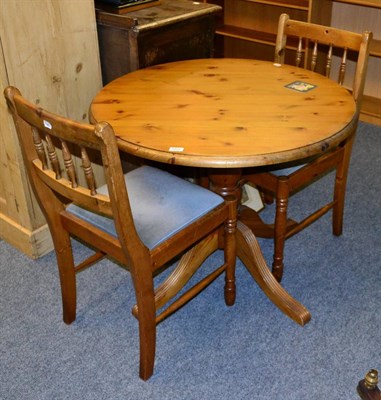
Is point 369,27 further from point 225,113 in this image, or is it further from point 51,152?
point 51,152

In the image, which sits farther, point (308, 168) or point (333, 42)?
point (333, 42)

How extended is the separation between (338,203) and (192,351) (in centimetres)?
94

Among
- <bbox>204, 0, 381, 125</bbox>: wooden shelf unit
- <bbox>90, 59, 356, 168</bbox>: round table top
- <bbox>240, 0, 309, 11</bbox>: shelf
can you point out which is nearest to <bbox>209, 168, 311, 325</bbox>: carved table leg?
<bbox>90, 59, 356, 168</bbox>: round table top

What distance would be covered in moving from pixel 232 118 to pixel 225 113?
0.16 feet

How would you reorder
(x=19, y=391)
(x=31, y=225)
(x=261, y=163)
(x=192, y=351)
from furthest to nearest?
(x=31, y=225) → (x=192, y=351) → (x=19, y=391) → (x=261, y=163)

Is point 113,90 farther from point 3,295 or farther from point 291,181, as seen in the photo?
point 3,295

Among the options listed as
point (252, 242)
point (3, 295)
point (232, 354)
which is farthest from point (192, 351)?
point (3, 295)

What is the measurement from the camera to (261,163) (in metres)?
1.60

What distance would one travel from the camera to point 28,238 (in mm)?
2406

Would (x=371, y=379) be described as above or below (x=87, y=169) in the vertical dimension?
below

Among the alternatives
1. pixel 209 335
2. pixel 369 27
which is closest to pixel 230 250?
pixel 209 335

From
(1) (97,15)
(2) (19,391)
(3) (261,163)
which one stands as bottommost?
(2) (19,391)

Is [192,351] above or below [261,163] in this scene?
below

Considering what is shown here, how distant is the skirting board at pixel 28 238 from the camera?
2410mm
